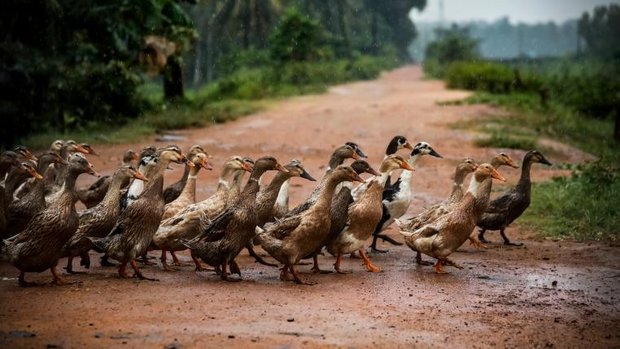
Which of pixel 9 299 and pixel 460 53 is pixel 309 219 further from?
pixel 460 53

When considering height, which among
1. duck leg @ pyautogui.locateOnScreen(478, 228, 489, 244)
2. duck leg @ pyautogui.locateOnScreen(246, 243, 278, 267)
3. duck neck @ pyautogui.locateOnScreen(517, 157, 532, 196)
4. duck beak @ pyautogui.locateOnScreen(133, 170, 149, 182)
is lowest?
duck leg @ pyautogui.locateOnScreen(478, 228, 489, 244)

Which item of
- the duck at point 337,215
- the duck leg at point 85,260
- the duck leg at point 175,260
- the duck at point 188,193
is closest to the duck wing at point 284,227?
the duck at point 337,215

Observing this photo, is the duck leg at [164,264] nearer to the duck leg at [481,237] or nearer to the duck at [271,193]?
the duck at [271,193]

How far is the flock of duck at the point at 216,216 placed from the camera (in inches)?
295

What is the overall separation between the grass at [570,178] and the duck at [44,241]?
5.91m

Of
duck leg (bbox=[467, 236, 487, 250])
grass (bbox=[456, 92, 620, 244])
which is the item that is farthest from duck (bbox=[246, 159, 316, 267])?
→ grass (bbox=[456, 92, 620, 244])

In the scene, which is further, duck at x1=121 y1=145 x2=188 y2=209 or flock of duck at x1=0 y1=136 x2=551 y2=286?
duck at x1=121 y1=145 x2=188 y2=209

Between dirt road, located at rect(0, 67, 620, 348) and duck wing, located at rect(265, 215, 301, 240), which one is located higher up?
duck wing, located at rect(265, 215, 301, 240)

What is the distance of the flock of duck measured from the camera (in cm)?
749

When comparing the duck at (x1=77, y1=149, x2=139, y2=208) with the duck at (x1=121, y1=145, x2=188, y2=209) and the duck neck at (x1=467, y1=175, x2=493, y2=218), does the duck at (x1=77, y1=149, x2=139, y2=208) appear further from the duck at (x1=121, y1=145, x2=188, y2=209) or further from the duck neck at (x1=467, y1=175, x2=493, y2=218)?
the duck neck at (x1=467, y1=175, x2=493, y2=218)

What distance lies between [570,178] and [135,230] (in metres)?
8.55

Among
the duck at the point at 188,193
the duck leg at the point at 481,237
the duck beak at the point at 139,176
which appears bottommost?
the duck leg at the point at 481,237

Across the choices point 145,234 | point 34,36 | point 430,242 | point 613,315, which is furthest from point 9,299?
point 34,36

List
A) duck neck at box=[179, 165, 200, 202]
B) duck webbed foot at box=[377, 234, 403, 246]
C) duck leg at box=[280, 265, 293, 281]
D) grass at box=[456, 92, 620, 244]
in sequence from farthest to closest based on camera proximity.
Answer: grass at box=[456, 92, 620, 244], duck webbed foot at box=[377, 234, 403, 246], duck neck at box=[179, 165, 200, 202], duck leg at box=[280, 265, 293, 281]
